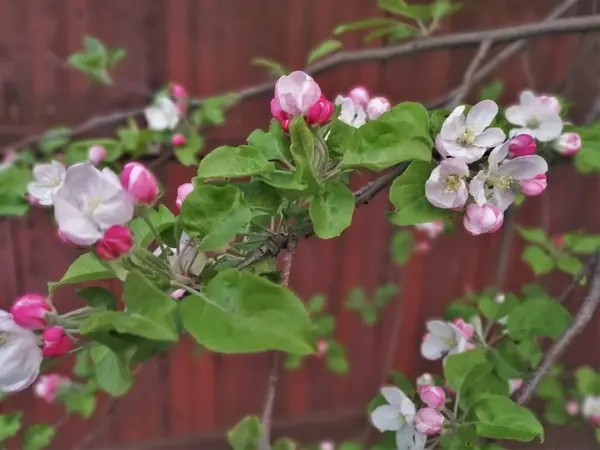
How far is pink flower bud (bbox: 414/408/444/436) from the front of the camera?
0.69 metres

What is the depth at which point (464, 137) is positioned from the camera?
55 centimetres

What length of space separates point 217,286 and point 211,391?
1323mm

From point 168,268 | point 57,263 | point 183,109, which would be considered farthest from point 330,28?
point 168,268

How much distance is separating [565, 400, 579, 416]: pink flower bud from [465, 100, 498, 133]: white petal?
41.9 inches

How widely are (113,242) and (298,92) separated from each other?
8.2 inches

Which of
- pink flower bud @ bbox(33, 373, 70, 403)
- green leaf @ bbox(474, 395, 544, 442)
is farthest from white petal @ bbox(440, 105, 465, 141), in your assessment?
pink flower bud @ bbox(33, 373, 70, 403)

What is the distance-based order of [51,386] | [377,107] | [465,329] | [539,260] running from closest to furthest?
[377,107] < [465,329] < [539,260] < [51,386]

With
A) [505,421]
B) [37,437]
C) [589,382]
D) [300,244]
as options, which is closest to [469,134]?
[505,421]

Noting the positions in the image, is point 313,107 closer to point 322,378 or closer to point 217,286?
point 217,286

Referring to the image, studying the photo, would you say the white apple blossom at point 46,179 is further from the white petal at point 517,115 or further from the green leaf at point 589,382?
the green leaf at point 589,382

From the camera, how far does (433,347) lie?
2.93 ft

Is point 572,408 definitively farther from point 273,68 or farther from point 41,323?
point 41,323

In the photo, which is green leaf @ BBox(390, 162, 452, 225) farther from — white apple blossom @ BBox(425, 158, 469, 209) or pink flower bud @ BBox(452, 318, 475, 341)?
pink flower bud @ BBox(452, 318, 475, 341)

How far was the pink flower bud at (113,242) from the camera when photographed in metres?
0.42
